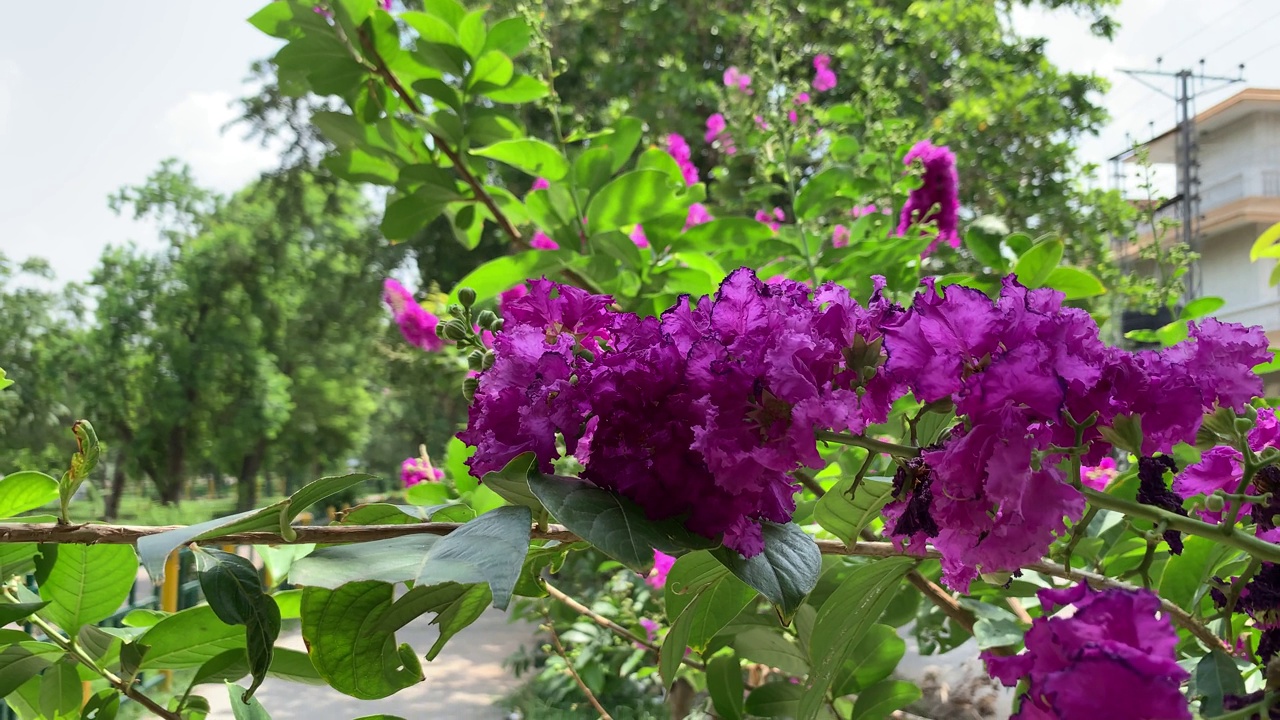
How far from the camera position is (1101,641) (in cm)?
19

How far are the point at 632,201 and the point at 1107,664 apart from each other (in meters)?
0.52

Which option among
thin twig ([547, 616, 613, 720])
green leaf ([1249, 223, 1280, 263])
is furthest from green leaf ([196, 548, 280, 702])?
green leaf ([1249, 223, 1280, 263])

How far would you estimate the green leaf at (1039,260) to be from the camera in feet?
1.79

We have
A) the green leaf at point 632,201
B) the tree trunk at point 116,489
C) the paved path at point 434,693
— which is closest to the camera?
the green leaf at point 632,201

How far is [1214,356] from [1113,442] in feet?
0.20

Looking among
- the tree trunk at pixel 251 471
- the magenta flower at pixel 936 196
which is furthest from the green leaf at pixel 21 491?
the tree trunk at pixel 251 471

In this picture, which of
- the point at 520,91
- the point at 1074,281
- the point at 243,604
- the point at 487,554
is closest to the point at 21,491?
the point at 243,604

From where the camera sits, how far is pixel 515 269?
65 centimetres

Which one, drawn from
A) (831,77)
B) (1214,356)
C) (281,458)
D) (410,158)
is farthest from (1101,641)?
(281,458)

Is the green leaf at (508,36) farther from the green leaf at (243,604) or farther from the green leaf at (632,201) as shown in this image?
the green leaf at (243,604)

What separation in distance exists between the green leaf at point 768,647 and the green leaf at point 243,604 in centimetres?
34

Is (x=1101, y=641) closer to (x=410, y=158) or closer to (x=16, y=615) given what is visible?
(x=16, y=615)

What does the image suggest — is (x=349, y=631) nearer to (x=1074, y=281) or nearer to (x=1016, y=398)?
(x=1016, y=398)

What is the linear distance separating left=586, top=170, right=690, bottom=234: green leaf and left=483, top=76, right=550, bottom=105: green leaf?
0.16 meters
